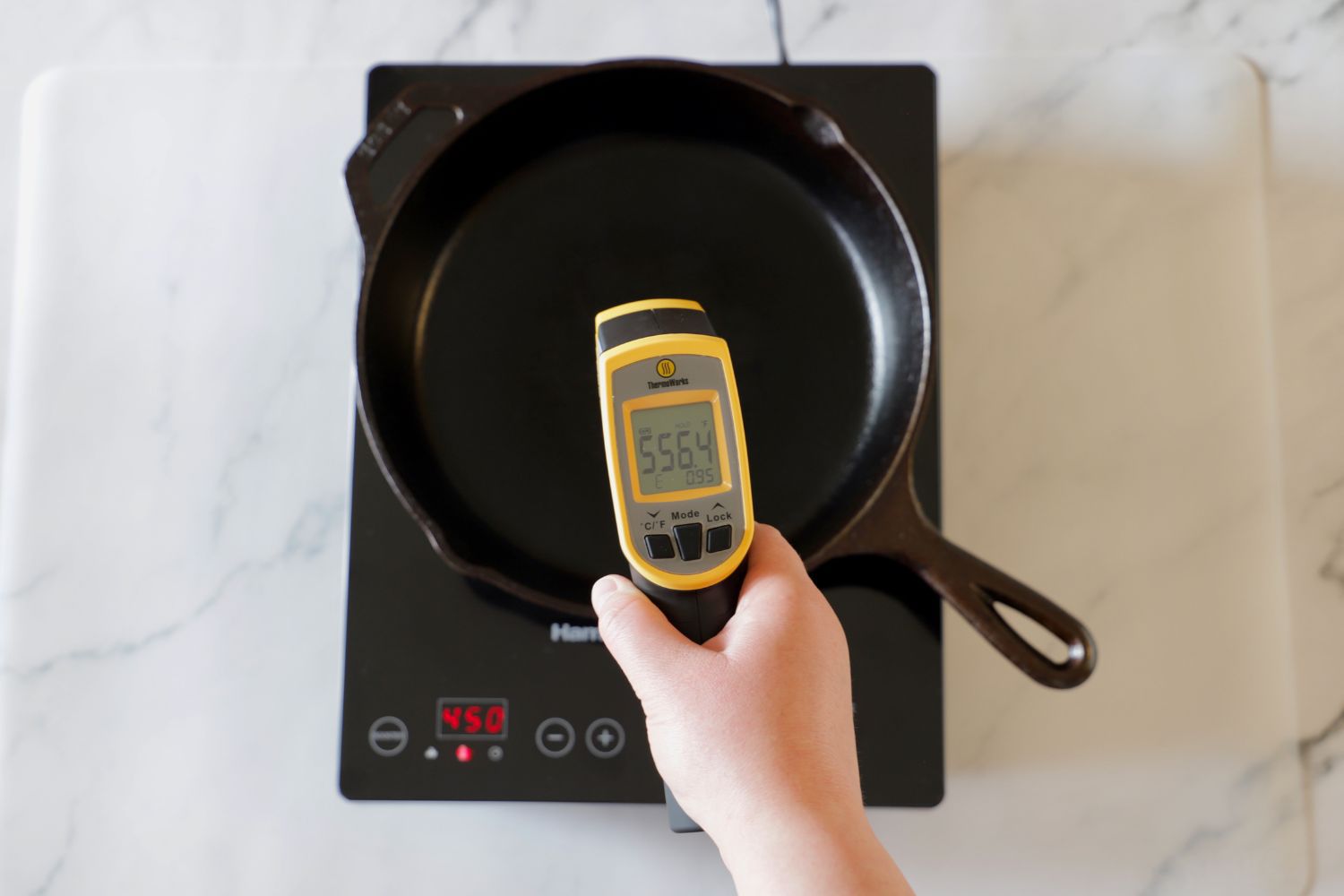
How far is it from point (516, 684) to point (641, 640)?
175 millimetres

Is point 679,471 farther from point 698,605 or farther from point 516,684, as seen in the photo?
point 516,684

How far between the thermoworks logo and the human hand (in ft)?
0.45

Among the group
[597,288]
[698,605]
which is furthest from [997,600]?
[597,288]

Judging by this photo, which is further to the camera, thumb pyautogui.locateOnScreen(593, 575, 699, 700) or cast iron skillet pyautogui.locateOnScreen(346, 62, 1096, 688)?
cast iron skillet pyautogui.locateOnScreen(346, 62, 1096, 688)

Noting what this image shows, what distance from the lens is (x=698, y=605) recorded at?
443 millimetres

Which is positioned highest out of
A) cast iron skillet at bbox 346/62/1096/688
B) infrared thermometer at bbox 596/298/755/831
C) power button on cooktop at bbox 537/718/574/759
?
cast iron skillet at bbox 346/62/1096/688

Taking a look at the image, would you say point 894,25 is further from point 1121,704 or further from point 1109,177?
point 1121,704

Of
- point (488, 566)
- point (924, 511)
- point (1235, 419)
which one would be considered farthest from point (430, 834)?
point (1235, 419)

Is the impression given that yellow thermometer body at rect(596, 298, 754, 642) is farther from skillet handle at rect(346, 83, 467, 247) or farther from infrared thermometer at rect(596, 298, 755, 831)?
skillet handle at rect(346, 83, 467, 247)

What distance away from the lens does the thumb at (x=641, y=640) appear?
0.42 m

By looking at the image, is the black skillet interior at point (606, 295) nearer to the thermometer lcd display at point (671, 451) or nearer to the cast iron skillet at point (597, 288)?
the cast iron skillet at point (597, 288)

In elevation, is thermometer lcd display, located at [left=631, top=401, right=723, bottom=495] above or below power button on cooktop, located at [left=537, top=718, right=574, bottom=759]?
above

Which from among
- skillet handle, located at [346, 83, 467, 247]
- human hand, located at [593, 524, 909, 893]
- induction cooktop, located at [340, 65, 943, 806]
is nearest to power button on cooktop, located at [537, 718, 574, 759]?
induction cooktop, located at [340, 65, 943, 806]

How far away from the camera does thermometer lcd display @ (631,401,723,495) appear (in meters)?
0.44
